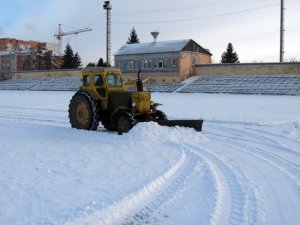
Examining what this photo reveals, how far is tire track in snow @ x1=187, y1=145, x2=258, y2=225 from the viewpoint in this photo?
18.7ft

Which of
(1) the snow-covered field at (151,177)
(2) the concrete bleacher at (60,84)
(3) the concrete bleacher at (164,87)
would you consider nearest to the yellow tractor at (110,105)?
(1) the snow-covered field at (151,177)

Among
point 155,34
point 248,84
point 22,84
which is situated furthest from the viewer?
point 22,84

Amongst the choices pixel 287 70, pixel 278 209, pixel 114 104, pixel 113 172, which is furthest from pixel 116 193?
pixel 287 70

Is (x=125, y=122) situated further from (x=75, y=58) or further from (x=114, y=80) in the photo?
(x=75, y=58)

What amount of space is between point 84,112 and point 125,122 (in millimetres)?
2023

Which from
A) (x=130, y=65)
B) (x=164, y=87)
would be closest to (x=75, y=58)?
(x=130, y=65)

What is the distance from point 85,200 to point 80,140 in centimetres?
597

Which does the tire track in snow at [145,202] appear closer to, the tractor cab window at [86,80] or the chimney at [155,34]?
the tractor cab window at [86,80]

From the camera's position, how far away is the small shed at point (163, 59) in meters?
50.5

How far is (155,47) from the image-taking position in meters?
53.8

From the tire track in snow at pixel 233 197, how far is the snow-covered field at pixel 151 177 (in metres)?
0.02

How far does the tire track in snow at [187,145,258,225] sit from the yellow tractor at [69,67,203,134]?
14.6 ft

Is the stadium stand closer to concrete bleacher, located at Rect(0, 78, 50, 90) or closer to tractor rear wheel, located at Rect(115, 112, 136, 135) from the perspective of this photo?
concrete bleacher, located at Rect(0, 78, 50, 90)

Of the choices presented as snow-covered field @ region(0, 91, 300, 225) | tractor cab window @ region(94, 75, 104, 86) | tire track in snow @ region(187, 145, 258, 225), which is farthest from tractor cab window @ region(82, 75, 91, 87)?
tire track in snow @ region(187, 145, 258, 225)
